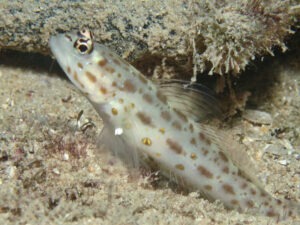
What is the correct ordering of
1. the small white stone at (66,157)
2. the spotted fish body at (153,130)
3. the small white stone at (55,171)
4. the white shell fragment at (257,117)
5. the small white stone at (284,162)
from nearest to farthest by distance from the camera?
the small white stone at (55,171), the small white stone at (66,157), the spotted fish body at (153,130), the small white stone at (284,162), the white shell fragment at (257,117)

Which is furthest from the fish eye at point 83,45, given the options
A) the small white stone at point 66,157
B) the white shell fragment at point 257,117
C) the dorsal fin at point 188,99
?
the white shell fragment at point 257,117

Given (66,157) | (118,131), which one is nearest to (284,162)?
(118,131)

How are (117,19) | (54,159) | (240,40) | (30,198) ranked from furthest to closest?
(117,19)
(240,40)
(54,159)
(30,198)

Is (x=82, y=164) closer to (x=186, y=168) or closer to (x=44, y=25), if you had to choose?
(x=186, y=168)

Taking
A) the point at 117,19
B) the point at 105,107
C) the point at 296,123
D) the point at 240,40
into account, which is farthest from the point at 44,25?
the point at 296,123

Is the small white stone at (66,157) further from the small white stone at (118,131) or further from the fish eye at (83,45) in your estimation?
the fish eye at (83,45)

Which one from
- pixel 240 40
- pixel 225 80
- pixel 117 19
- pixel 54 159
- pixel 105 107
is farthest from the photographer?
pixel 225 80
